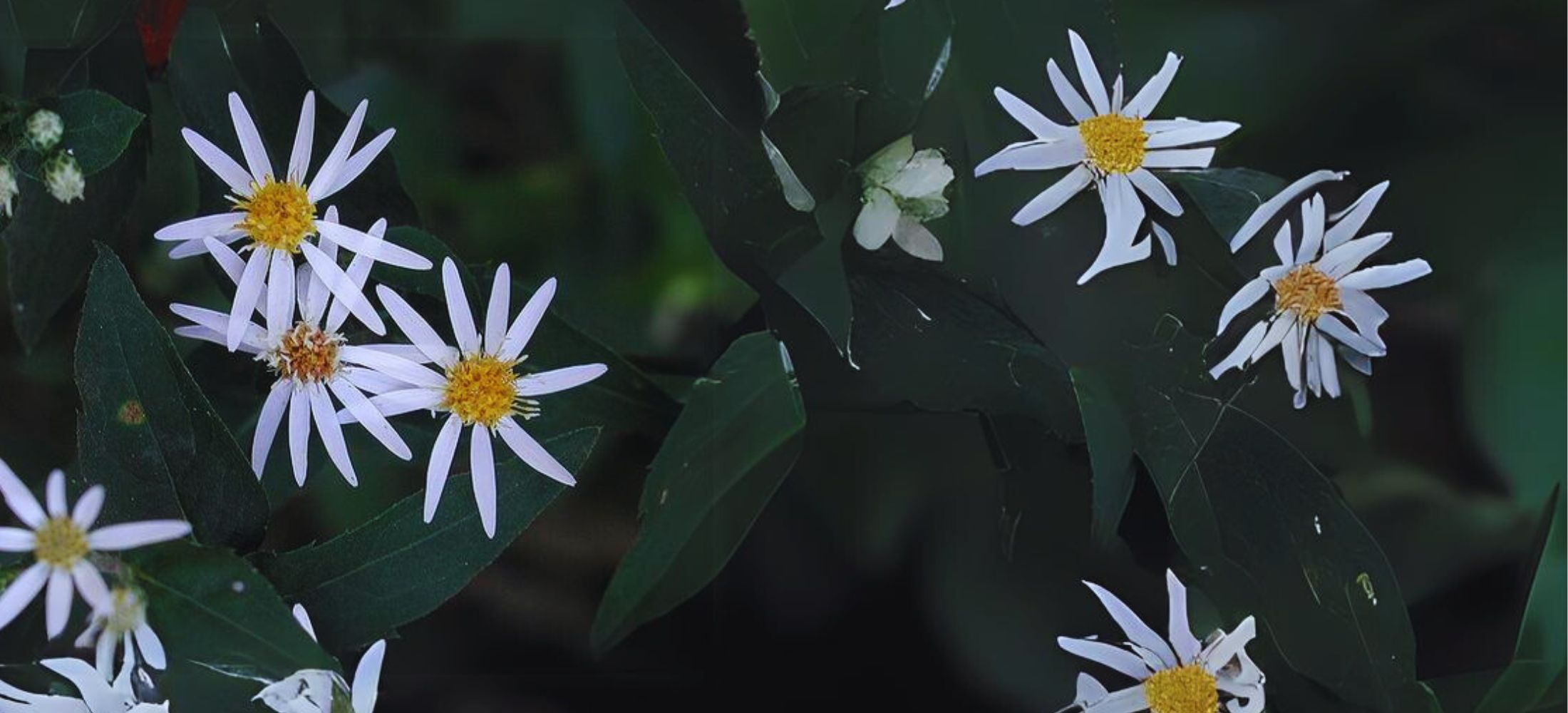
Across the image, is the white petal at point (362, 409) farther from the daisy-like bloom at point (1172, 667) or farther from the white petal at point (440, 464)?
the daisy-like bloom at point (1172, 667)

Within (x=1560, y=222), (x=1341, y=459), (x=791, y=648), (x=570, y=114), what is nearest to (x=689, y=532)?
(x=791, y=648)

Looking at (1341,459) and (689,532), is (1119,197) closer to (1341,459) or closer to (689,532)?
(1341,459)

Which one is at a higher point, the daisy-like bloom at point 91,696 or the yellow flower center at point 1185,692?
the daisy-like bloom at point 91,696

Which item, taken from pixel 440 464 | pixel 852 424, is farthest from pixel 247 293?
pixel 852 424

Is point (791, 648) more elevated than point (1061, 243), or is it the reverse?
point (1061, 243)

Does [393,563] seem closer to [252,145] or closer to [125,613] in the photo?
[125,613]

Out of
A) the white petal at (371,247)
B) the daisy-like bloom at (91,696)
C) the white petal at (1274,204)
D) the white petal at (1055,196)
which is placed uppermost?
the white petal at (371,247)

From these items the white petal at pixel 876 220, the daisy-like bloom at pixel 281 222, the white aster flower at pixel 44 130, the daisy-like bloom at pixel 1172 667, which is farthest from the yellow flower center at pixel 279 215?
the daisy-like bloom at pixel 1172 667
